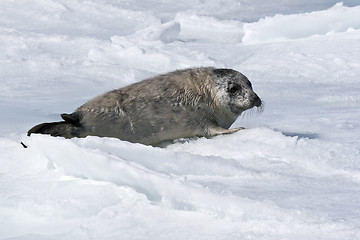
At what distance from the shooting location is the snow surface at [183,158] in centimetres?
228

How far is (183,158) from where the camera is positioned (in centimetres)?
312

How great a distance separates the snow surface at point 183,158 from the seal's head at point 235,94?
0.25m

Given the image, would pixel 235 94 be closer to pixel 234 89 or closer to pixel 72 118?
pixel 234 89

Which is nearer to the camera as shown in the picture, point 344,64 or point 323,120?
A: point 323,120

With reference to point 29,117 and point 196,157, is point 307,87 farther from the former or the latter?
point 196,157

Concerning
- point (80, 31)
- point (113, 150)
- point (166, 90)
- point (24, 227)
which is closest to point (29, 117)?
point (166, 90)

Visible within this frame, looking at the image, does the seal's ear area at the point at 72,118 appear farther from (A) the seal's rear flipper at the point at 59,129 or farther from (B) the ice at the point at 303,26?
(B) the ice at the point at 303,26

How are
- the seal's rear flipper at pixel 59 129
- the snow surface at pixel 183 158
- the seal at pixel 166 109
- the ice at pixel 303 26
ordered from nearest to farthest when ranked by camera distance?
the snow surface at pixel 183 158 < the seal's rear flipper at pixel 59 129 < the seal at pixel 166 109 < the ice at pixel 303 26

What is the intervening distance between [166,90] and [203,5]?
466 inches

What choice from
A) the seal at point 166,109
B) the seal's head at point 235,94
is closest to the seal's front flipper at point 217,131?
the seal at point 166,109

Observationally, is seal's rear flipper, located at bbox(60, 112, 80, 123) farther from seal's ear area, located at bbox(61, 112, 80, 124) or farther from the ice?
the ice

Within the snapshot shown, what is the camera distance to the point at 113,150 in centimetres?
318

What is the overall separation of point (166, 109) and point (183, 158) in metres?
1.04

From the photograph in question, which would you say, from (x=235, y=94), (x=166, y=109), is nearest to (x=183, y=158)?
(x=166, y=109)
